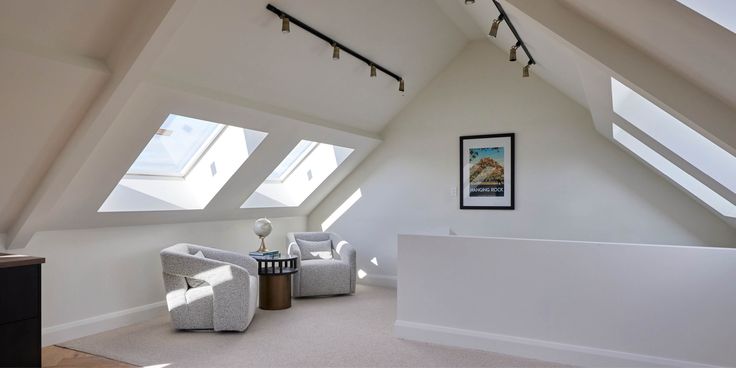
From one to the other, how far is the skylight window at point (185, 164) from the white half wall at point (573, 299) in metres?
2.08

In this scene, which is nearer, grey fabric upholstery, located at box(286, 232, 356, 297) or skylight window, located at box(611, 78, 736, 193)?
skylight window, located at box(611, 78, 736, 193)

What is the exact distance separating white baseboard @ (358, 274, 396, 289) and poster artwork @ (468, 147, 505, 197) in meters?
1.54

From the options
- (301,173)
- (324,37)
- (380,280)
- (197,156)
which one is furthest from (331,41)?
(380,280)

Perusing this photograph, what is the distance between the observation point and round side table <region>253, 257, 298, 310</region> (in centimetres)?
509

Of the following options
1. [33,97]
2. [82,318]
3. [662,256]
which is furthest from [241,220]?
[662,256]

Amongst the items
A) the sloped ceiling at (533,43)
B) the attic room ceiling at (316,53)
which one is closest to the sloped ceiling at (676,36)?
the sloped ceiling at (533,43)

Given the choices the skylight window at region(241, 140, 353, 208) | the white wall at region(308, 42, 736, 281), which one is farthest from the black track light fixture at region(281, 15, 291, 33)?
the white wall at region(308, 42, 736, 281)

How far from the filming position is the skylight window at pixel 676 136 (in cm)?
330

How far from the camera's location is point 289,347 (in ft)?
12.6

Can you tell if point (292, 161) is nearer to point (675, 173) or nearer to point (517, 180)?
point (517, 180)

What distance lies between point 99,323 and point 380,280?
11.1 ft

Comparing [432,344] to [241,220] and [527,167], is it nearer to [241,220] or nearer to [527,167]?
[527,167]

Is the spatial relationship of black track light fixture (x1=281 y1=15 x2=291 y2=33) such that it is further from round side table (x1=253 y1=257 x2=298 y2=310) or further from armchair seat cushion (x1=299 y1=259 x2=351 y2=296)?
armchair seat cushion (x1=299 y1=259 x2=351 y2=296)

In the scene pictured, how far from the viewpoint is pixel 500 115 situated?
589 cm
